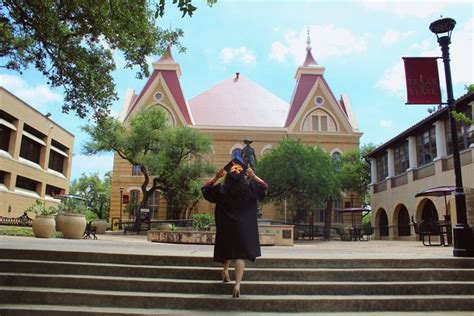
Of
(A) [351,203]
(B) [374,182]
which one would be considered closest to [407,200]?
(B) [374,182]

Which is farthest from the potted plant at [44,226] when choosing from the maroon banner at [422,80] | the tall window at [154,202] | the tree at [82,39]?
the tall window at [154,202]

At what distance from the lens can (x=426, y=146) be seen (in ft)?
87.0

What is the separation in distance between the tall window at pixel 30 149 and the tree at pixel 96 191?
17743 mm

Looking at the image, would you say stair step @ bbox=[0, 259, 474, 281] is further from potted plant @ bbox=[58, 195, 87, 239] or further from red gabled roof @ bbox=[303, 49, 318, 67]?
red gabled roof @ bbox=[303, 49, 318, 67]

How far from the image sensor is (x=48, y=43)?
1077 centimetres

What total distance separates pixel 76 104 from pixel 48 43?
6.45ft

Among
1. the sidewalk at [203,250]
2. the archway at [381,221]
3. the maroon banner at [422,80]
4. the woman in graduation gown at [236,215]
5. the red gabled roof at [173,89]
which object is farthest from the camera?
the red gabled roof at [173,89]

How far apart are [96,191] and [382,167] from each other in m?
46.4

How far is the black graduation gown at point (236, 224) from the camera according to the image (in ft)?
19.2

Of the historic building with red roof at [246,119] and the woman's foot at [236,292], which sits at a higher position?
the historic building with red roof at [246,119]

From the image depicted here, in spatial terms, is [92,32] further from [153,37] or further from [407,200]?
[407,200]

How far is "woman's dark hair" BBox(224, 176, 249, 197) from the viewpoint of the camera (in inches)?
241

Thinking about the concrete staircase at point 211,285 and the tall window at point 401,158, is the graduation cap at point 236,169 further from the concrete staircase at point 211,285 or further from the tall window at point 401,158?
the tall window at point 401,158

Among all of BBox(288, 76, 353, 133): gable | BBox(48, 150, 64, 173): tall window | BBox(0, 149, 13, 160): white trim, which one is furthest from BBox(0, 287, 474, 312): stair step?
BBox(48, 150, 64, 173): tall window
